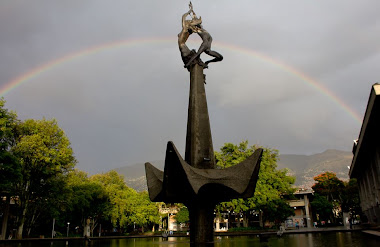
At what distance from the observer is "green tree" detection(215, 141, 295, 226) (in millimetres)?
34156

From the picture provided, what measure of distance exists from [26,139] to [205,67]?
74.4 feet

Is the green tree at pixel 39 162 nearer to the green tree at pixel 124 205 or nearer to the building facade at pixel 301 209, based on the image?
the green tree at pixel 124 205

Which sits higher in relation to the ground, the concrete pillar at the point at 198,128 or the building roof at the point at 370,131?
the building roof at the point at 370,131

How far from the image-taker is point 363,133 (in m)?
19.1

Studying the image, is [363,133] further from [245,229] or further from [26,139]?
[26,139]

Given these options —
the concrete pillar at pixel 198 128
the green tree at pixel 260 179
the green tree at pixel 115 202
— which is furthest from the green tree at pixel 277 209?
the concrete pillar at pixel 198 128

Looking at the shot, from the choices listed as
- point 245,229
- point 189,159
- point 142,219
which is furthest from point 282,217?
point 189,159

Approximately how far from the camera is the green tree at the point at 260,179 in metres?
34.2

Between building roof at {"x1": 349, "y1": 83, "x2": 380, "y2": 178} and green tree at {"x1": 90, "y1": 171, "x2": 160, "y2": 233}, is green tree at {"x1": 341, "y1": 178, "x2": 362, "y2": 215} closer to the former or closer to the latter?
building roof at {"x1": 349, "y1": 83, "x2": 380, "y2": 178}

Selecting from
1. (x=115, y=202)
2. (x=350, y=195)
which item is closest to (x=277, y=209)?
(x=115, y=202)

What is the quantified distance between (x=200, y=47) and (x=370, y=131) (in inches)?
506

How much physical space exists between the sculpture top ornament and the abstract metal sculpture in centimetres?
4

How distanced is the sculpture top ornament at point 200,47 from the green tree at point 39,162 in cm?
2090

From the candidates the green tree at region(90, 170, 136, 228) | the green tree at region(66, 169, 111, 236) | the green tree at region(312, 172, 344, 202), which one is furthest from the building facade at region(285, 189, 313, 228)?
the green tree at region(66, 169, 111, 236)
